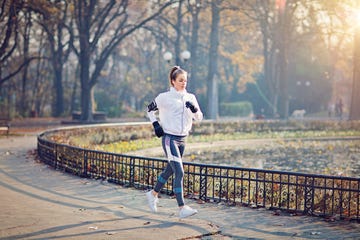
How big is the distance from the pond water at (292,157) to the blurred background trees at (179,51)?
9.86 m

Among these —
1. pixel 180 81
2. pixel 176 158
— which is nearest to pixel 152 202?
pixel 176 158

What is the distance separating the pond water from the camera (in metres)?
17.0

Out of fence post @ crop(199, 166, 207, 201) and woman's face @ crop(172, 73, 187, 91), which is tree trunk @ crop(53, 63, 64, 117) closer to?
fence post @ crop(199, 166, 207, 201)

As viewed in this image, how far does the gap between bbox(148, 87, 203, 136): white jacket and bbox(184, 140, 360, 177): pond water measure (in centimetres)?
791

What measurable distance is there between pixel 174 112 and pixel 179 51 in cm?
3405

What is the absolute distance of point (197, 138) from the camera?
27094 mm

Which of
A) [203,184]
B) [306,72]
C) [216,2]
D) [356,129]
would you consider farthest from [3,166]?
[306,72]

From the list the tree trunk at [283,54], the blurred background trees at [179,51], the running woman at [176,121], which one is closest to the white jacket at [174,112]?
the running woman at [176,121]

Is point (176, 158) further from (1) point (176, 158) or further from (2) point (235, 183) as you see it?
(2) point (235, 183)

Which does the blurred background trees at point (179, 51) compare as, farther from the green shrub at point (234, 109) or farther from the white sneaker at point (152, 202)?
the white sneaker at point (152, 202)

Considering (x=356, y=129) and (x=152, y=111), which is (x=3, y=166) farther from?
(x=356, y=129)

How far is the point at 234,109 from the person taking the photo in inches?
2287

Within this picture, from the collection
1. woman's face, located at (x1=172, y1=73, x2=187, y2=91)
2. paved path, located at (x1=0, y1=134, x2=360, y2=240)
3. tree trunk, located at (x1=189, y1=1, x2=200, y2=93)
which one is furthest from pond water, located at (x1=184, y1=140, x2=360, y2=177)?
tree trunk, located at (x1=189, y1=1, x2=200, y2=93)

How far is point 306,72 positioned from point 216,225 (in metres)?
52.8
